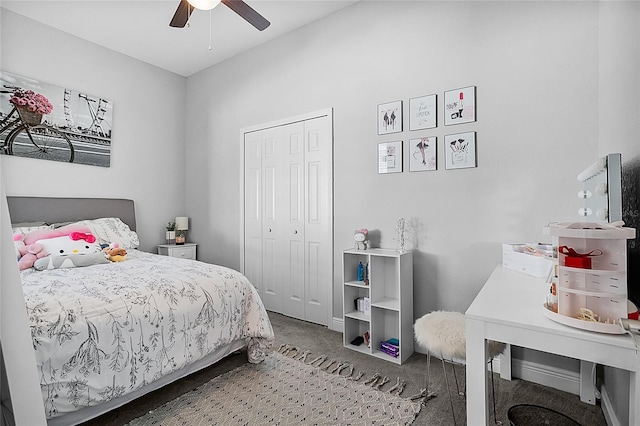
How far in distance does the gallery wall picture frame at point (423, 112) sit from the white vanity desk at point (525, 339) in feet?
4.94

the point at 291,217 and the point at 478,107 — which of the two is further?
the point at 291,217

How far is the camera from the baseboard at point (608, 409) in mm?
1579

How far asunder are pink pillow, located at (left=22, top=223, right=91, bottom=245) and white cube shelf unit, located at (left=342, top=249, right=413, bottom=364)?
2.47 m

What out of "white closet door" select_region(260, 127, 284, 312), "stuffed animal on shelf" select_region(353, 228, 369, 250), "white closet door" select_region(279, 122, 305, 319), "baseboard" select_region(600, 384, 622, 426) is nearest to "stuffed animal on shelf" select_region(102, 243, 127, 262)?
"white closet door" select_region(260, 127, 284, 312)

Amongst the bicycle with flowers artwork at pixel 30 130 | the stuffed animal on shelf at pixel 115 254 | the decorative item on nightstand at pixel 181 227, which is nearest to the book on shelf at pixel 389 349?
the stuffed animal on shelf at pixel 115 254

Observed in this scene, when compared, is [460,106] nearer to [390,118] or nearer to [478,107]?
[478,107]

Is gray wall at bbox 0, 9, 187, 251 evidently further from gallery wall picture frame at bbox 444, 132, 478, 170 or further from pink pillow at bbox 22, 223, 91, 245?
A: gallery wall picture frame at bbox 444, 132, 478, 170

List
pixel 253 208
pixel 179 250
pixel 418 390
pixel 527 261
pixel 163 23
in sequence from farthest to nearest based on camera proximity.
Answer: pixel 179 250, pixel 253 208, pixel 163 23, pixel 418 390, pixel 527 261

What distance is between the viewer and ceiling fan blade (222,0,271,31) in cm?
224

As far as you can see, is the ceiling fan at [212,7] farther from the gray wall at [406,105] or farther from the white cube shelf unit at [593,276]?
the white cube shelf unit at [593,276]

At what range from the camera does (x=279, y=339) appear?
9.41 ft

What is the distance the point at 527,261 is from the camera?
5.86 ft

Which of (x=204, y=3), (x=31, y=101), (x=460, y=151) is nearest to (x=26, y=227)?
(x=31, y=101)

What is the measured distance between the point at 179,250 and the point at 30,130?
1.91 m
